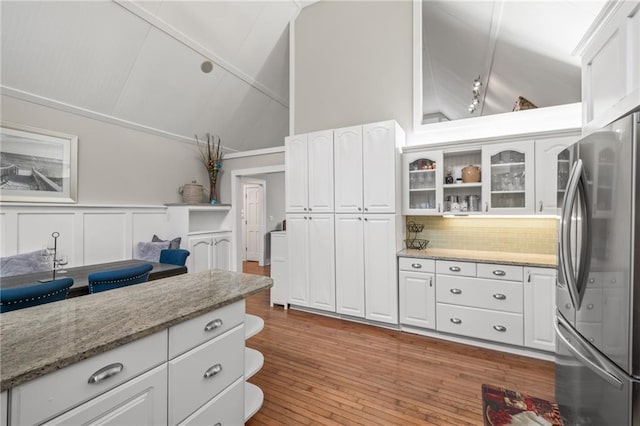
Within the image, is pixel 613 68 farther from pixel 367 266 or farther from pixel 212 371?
pixel 212 371

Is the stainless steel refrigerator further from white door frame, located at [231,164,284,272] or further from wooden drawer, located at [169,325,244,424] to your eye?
white door frame, located at [231,164,284,272]

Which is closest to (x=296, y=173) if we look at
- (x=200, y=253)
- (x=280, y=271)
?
(x=280, y=271)

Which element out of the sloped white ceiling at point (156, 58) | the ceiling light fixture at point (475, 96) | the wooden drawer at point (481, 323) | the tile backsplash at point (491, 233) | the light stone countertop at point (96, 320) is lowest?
the wooden drawer at point (481, 323)

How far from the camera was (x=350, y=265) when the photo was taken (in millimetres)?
3502

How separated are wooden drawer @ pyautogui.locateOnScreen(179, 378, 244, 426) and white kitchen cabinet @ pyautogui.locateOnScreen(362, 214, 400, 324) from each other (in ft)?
6.69

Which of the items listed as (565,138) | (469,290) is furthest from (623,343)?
(565,138)

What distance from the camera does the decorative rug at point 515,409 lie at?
186cm

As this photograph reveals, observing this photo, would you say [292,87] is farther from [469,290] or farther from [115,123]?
[469,290]

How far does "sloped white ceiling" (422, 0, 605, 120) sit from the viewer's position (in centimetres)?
275

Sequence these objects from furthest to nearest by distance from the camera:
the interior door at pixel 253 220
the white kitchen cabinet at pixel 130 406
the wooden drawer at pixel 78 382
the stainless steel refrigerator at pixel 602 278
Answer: the interior door at pixel 253 220 → the stainless steel refrigerator at pixel 602 278 → the white kitchen cabinet at pixel 130 406 → the wooden drawer at pixel 78 382

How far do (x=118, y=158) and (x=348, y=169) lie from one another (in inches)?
132

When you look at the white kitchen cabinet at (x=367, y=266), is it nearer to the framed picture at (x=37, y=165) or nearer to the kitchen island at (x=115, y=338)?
the kitchen island at (x=115, y=338)

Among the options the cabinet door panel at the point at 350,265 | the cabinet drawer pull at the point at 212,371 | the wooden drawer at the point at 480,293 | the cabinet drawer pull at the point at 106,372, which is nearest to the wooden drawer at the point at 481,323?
the wooden drawer at the point at 480,293

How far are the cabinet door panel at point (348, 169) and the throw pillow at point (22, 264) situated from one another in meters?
3.13
